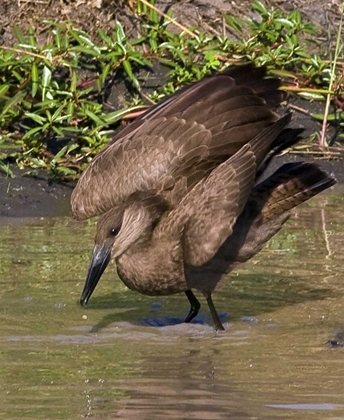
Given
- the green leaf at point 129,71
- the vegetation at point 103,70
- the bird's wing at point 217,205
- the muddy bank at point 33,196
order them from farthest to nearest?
the green leaf at point 129,71, the vegetation at point 103,70, the muddy bank at point 33,196, the bird's wing at point 217,205

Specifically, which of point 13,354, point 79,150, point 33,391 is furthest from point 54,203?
point 33,391

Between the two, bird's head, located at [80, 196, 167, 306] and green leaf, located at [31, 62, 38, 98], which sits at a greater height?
bird's head, located at [80, 196, 167, 306]

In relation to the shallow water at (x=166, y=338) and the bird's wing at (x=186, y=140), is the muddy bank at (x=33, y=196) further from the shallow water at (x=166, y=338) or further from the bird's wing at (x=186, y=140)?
the bird's wing at (x=186, y=140)

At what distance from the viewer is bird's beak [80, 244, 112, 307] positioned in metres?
6.19

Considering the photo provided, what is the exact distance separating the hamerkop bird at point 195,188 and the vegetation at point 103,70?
2.34 meters

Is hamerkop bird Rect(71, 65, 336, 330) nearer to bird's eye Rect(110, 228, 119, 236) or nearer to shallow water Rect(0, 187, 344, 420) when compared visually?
bird's eye Rect(110, 228, 119, 236)

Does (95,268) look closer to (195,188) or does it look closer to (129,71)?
(195,188)

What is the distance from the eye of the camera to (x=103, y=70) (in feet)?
31.2

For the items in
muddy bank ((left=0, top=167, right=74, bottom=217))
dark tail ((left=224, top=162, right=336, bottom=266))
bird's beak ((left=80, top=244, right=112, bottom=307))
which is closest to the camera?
bird's beak ((left=80, top=244, right=112, bottom=307))

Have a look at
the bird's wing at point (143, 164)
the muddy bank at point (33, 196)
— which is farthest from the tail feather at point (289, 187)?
the muddy bank at point (33, 196)

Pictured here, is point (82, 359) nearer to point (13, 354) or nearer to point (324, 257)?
point (13, 354)

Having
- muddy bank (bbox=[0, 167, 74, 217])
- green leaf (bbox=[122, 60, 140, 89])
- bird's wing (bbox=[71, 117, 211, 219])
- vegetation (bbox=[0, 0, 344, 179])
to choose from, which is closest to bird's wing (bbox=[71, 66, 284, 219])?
bird's wing (bbox=[71, 117, 211, 219])

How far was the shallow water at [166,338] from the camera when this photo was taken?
195 inches

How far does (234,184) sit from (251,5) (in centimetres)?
478
